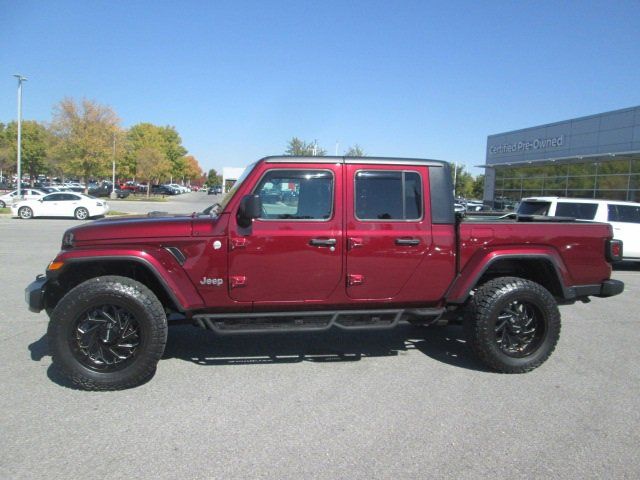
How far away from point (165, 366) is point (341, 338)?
6.45 feet

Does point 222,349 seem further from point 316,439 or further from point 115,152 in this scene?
point 115,152

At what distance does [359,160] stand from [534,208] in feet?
27.6

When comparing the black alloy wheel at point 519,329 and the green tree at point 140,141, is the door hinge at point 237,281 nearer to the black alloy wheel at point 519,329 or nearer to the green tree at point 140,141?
the black alloy wheel at point 519,329

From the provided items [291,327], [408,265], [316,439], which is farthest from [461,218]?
[316,439]

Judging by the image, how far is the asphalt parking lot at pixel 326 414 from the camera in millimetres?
3021

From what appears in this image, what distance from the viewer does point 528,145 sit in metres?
34.0

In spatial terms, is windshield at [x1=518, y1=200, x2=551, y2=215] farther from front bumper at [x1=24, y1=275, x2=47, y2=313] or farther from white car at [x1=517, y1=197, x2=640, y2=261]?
front bumper at [x1=24, y1=275, x2=47, y2=313]

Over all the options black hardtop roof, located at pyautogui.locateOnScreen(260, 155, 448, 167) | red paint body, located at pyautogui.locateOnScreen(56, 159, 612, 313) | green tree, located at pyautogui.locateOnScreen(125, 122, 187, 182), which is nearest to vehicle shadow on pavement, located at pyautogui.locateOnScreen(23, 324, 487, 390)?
red paint body, located at pyautogui.locateOnScreen(56, 159, 612, 313)

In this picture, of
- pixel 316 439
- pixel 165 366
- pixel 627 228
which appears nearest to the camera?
pixel 316 439

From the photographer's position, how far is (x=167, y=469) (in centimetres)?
294

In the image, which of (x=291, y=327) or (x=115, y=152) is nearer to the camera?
(x=291, y=327)

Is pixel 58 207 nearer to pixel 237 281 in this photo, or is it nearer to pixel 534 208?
pixel 534 208

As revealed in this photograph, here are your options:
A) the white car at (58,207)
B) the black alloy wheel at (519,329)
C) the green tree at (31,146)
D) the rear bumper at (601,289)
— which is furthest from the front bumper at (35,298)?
the green tree at (31,146)

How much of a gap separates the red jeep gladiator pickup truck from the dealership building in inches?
902
